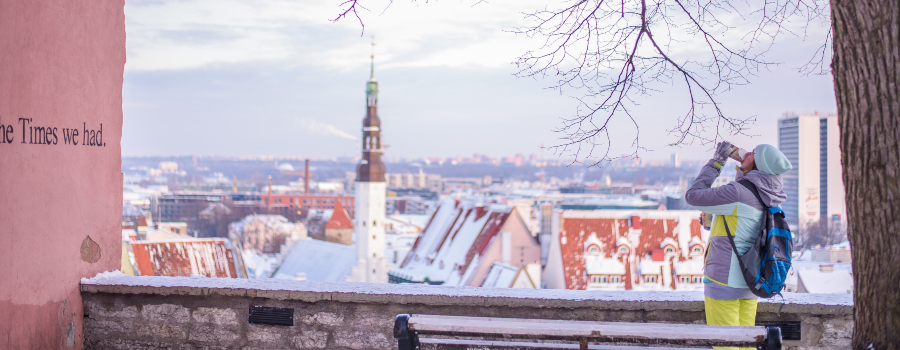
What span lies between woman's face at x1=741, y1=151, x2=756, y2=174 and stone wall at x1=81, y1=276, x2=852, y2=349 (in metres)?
0.79

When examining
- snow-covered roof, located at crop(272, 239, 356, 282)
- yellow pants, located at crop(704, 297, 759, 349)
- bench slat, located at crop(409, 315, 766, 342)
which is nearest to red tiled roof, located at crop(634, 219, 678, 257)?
yellow pants, located at crop(704, 297, 759, 349)

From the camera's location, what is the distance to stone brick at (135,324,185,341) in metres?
4.39

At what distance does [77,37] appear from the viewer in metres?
4.20

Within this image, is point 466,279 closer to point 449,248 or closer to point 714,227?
point 449,248

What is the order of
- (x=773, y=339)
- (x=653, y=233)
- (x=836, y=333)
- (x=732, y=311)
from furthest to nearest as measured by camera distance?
(x=653, y=233)
(x=836, y=333)
(x=732, y=311)
(x=773, y=339)

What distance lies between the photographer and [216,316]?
434 cm

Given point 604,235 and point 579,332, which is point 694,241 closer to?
point 604,235

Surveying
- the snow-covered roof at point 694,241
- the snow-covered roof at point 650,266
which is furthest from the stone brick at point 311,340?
the snow-covered roof at point 694,241

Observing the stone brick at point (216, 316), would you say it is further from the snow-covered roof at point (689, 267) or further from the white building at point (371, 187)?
the white building at point (371, 187)

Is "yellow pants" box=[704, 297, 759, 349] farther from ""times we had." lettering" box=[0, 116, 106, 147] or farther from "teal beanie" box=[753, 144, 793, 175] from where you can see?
""times we had." lettering" box=[0, 116, 106, 147]

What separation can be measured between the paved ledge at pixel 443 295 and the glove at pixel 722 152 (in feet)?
2.58

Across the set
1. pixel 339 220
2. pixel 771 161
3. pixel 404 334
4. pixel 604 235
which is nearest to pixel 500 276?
pixel 604 235

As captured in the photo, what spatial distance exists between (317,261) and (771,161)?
160 ft

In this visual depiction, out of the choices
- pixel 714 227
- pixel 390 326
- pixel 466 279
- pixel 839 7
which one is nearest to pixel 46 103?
pixel 390 326
